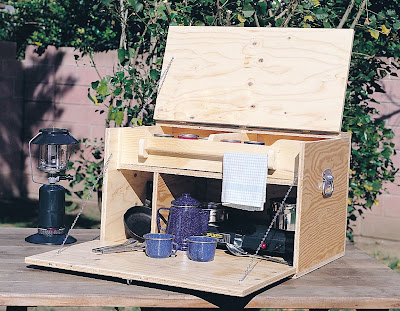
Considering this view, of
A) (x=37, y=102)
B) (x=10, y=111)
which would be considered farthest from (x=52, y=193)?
(x=10, y=111)

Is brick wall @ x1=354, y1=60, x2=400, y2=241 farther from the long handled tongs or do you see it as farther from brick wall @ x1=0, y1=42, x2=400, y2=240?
the long handled tongs

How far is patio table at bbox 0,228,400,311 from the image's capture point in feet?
8.38

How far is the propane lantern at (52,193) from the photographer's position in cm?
340

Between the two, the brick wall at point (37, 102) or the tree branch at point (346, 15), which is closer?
the tree branch at point (346, 15)

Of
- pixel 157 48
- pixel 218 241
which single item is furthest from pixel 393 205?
pixel 218 241

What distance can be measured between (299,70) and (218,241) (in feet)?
2.70

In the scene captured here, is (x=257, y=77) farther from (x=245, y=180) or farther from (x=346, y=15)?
(x=346, y=15)

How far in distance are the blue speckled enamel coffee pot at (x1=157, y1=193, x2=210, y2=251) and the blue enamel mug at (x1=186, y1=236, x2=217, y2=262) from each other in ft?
0.67

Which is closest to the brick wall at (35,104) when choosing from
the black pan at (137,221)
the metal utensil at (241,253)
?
the black pan at (137,221)

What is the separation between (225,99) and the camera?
3.48 m

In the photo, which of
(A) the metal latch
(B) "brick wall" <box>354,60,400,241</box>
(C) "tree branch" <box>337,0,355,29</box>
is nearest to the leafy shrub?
(C) "tree branch" <box>337,0,355,29</box>

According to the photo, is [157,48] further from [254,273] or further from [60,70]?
[60,70]

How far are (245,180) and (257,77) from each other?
2.11 feet

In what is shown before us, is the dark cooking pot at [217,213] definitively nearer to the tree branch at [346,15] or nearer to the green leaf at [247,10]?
the green leaf at [247,10]
